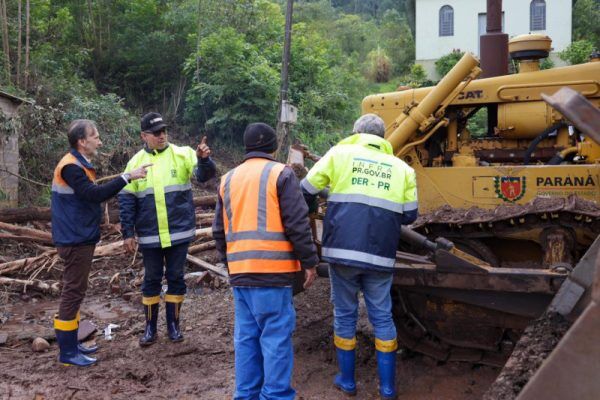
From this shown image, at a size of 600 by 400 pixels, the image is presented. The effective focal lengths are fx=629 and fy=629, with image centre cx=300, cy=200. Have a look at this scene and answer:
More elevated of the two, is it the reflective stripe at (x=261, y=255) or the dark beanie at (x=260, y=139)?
the dark beanie at (x=260, y=139)

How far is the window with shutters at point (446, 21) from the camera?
106 ft

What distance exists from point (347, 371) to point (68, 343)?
2.25 m

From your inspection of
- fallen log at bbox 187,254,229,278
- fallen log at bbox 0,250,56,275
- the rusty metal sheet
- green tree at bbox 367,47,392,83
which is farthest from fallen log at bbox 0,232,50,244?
green tree at bbox 367,47,392,83

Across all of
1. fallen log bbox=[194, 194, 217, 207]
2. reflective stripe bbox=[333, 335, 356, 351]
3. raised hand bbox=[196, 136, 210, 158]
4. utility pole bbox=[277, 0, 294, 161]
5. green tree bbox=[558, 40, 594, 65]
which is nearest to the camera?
reflective stripe bbox=[333, 335, 356, 351]

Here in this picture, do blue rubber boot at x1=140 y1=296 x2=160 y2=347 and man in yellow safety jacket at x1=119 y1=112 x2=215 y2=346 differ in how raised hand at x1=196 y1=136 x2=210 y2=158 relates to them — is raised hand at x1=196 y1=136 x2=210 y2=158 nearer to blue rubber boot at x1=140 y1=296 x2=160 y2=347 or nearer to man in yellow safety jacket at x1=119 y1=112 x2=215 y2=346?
man in yellow safety jacket at x1=119 y1=112 x2=215 y2=346

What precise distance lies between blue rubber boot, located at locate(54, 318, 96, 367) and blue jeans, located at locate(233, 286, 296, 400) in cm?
176

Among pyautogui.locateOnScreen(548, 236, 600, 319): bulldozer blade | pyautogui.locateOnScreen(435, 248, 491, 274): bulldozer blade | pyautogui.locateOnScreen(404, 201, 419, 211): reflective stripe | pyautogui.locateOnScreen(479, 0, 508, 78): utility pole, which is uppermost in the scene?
pyautogui.locateOnScreen(479, 0, 508, 78): utility pole

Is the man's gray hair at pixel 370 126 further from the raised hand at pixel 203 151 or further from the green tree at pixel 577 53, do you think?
the green tree at pixel 577 53

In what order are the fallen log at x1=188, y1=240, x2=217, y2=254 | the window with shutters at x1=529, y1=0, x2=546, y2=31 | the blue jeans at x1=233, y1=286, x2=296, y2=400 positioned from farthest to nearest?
the window with shutters at x1=529, y1=0, x2=546, y2=31 < the fallen log at x1=188, y1=240, x2=217, y2=254 < the blue jeans at x1=233, y1=286, x2=296, y2=400

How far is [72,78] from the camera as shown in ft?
51.0

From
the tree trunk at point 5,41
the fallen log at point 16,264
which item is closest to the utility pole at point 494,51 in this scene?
the fallen log at point 16,264

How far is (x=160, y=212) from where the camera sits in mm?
5312

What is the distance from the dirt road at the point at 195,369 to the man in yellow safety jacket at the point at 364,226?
0.44 meters

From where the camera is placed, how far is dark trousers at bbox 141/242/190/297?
5.41 meters
